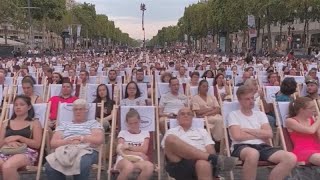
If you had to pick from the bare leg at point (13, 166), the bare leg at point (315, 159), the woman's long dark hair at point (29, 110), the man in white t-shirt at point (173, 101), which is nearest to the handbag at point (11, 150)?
the bare leg at point (13, 166)

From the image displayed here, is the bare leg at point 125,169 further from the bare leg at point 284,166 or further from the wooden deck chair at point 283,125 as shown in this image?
the wooden deck chair at point 283,125

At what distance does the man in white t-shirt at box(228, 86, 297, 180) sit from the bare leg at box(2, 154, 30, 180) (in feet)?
7.58

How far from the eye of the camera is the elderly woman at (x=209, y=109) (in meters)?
7.76

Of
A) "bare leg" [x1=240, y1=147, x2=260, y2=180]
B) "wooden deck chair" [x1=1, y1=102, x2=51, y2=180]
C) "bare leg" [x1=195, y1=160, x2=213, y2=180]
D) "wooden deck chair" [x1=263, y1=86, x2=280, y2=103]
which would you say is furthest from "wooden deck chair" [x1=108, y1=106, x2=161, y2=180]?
"wooden deck chair" [x1=263, y1=86, x2=280, y2=103]

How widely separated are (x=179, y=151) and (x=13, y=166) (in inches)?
66.6

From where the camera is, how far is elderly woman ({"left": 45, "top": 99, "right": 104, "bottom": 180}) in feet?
18.0

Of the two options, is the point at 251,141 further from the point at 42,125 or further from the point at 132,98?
the point at 132,98

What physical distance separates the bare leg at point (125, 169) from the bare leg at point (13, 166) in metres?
1.02

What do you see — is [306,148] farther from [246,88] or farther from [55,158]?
[55,158]

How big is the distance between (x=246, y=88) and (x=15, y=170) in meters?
2.73

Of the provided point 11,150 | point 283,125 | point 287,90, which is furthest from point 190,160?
point 287,90

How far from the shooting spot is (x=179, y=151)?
218 inches

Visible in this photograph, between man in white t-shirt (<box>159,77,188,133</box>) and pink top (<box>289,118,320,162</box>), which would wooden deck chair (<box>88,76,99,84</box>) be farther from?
pink top (<box>289,118,320,162</box>)

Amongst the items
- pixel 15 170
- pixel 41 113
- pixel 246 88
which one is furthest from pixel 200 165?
pixel 41 113
